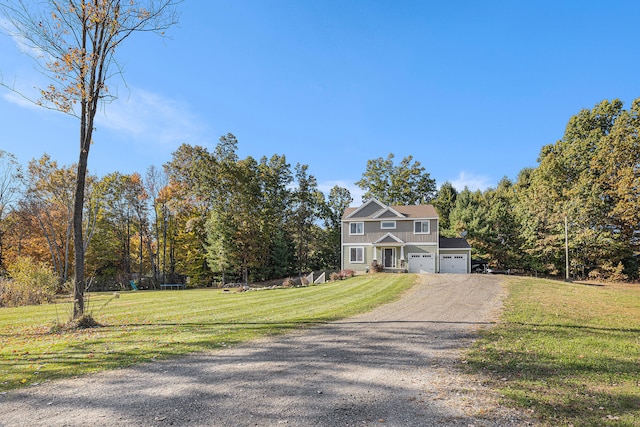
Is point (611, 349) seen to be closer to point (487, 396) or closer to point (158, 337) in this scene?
point (487, 396)

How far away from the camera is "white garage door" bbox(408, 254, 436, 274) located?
26.5m

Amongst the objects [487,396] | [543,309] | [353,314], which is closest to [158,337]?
[353,314]

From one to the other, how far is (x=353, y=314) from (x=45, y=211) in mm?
34120

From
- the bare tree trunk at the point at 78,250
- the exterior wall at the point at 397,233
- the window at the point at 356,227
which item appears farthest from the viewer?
the window at the point at 356,227

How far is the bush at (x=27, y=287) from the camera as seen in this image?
16812 mm

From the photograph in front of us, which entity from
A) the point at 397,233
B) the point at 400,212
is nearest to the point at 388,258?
the point at 397,233

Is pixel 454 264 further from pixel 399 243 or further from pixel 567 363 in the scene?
pixel 567 363

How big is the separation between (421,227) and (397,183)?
47.1 ft

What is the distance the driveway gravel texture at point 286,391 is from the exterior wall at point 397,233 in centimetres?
2049

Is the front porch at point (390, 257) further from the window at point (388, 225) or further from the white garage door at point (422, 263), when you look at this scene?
the window at point (388, 225)

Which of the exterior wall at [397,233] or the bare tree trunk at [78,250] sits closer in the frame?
the bare tree trunk at [78,250]

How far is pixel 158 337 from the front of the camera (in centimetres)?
746

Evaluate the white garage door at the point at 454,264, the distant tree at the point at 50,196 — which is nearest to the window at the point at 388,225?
the white garage door at the point at 454,264

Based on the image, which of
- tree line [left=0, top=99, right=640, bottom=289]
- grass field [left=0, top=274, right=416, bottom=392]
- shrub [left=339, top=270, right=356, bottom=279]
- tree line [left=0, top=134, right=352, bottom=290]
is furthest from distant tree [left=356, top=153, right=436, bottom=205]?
grass field [left=0, top=274, right=416, bottom=392]
